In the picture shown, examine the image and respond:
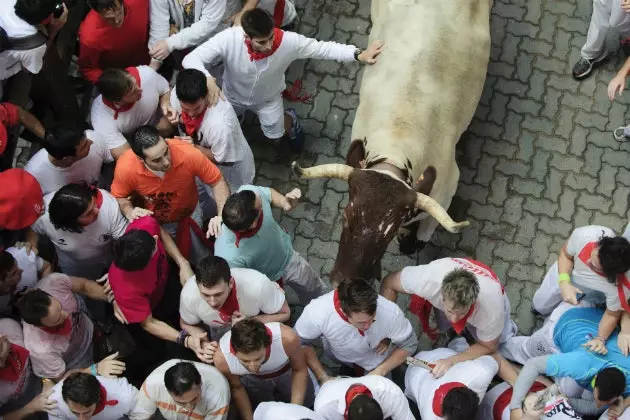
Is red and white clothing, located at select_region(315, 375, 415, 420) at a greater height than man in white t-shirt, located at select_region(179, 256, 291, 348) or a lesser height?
lesser

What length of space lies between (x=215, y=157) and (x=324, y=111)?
233 cm

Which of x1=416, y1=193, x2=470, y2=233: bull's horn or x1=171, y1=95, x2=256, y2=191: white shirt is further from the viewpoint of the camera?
x1=171, y1=95, x2=256, y2=191: white shirt

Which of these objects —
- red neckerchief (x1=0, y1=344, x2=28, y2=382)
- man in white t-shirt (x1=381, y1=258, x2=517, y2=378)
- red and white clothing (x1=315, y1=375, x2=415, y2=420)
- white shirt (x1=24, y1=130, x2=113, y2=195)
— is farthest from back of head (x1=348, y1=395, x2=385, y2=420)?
white shirt (x1=24, y1=130, x2=113, y2=195)

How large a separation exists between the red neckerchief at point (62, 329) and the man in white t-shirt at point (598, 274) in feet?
13.7

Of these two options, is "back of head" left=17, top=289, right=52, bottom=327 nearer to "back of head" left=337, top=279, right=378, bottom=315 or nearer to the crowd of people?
the crowd of people

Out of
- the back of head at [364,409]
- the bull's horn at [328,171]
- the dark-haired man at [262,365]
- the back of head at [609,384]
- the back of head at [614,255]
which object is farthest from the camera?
the bull's horn at [328,171]

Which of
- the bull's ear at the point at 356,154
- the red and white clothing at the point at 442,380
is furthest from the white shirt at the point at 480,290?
the bull's ear at the point at 356,154

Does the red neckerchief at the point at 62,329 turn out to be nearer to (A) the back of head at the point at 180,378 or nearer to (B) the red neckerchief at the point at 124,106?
(A) the back of head at the point at 180,378

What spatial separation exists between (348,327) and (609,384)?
2.01 m

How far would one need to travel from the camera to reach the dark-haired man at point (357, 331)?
592cm

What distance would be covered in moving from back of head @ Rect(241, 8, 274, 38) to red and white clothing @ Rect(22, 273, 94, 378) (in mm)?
2704

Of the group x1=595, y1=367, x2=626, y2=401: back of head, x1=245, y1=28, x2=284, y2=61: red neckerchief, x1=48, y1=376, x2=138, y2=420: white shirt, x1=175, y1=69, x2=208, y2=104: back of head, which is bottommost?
x1=48, y1=376, x2=138, y2=420: white shirt

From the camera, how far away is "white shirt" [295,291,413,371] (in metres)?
6.20

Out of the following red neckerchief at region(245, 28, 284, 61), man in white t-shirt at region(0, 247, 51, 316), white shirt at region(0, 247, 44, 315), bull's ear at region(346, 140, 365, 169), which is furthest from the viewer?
bull's ear at region(346, 140, 365, 169)
